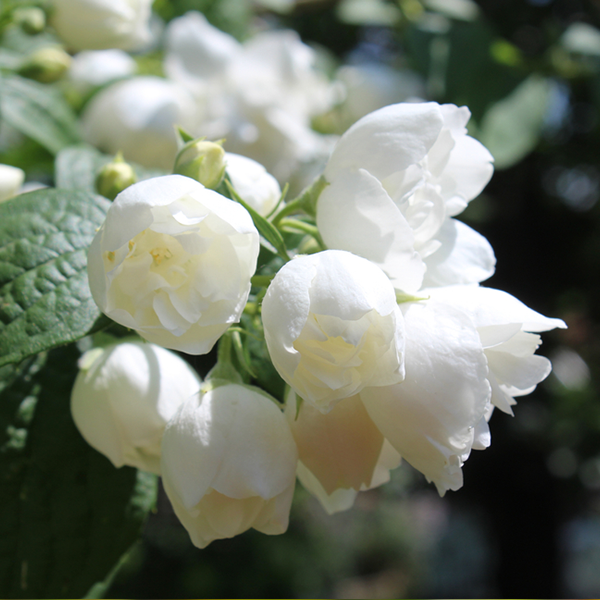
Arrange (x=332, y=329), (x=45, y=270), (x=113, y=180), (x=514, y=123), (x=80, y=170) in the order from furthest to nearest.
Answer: (x=514, y=123), (x=80, y=170), (x=113, y=180), (x=45, y=270), (x=332, y=329)

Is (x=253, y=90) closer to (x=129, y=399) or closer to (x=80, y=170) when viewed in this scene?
(x=80, y=170)

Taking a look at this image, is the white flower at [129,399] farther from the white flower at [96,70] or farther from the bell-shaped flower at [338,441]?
the white flower at [96,70]

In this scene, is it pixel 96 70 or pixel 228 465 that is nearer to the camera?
pixel 228 465

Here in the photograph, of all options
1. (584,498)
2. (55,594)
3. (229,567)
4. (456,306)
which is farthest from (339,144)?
(229,567)

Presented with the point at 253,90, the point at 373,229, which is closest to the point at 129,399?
the point at 373,229

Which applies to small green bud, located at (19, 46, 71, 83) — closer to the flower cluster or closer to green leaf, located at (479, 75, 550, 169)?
the flower cluster

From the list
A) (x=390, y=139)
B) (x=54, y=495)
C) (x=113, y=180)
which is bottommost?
(x=54, y=495)
